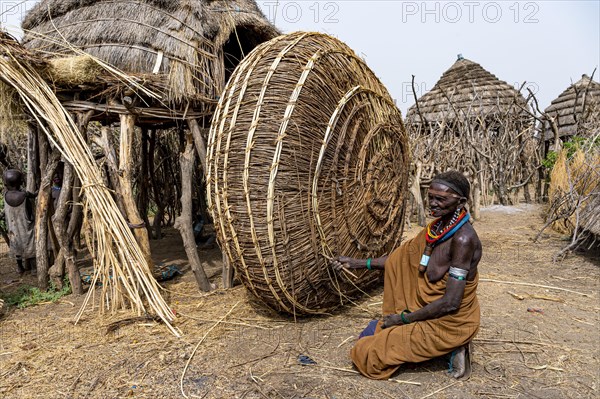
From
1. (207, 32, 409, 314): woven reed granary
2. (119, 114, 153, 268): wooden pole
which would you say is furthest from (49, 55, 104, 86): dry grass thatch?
(207, 32, 409, 314): woven reed granary

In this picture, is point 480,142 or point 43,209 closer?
point 43,209

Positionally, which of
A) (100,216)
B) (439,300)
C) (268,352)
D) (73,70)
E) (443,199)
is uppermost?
(73,70)

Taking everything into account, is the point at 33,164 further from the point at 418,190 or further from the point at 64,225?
the point at 418,190

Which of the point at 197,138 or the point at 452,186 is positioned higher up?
the point at 197,138

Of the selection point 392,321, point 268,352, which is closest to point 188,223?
point 268,352

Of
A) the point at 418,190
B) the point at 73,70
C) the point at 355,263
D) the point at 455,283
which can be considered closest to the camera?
the point at 455,283


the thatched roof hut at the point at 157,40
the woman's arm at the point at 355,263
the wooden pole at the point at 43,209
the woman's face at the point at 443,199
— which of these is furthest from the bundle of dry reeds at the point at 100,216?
the woman's face at the point at 443,199

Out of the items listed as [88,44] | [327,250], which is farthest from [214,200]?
[88,44]

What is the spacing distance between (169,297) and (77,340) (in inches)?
45.4

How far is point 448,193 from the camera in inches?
96.5

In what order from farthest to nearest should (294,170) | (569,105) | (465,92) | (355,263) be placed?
1. (465,92)
2. (569,105)
3. (355,263)
4. (294,170)

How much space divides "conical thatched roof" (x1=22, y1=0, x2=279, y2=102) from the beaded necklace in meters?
2.88

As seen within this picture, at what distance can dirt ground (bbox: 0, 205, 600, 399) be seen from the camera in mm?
2555

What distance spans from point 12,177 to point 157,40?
2593 millimetres
